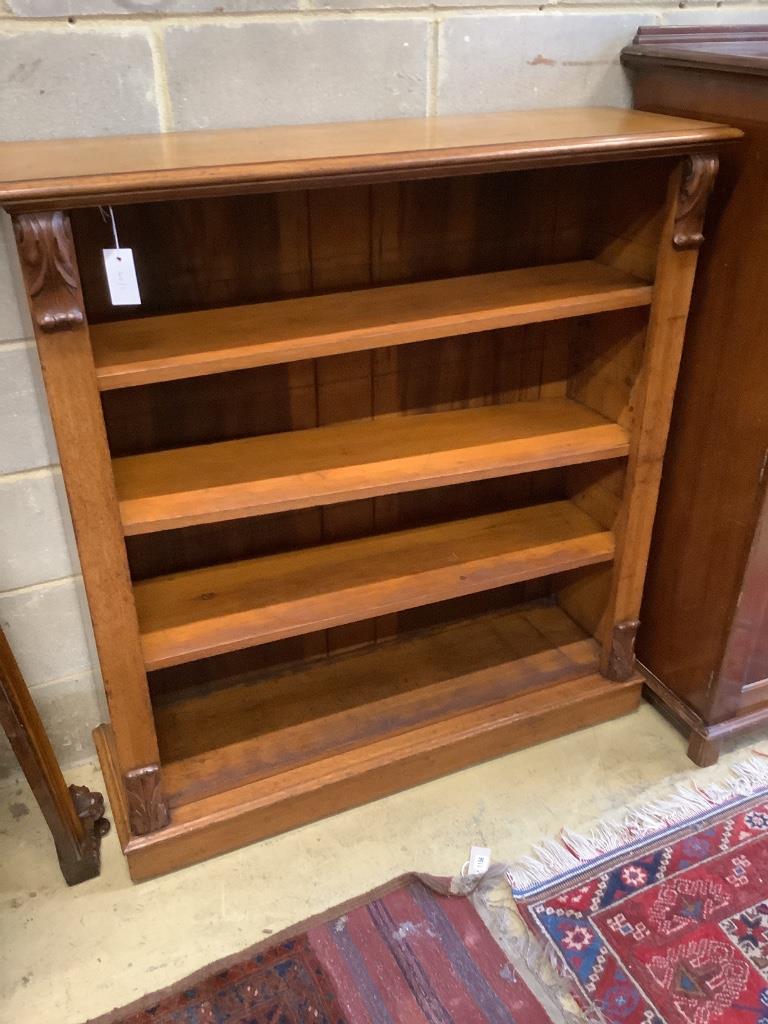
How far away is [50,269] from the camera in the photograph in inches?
39.8

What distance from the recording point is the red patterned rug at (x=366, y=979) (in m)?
1.26

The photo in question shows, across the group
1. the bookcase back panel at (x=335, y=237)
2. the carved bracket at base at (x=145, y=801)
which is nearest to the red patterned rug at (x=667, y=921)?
the carved bracket at base at (x=145, y=801)

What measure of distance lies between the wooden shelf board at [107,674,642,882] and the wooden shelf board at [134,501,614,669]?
286 millimetres

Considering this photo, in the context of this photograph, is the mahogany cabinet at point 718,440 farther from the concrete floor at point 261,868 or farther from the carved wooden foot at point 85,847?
the carved wooden foot at point 85,847

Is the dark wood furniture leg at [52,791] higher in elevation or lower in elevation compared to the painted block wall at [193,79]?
lower

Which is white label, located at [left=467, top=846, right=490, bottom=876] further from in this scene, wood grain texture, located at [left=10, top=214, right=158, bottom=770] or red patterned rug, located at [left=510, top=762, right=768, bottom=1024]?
wood grain texture, located at [left=10, top=214, right=158, bottom=770]

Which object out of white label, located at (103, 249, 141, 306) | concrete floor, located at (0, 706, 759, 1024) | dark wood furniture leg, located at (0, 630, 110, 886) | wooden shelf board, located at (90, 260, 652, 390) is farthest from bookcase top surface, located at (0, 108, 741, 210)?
concrete floor, located at (0, 706, 759, 1024)

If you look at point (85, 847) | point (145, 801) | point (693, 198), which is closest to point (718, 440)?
point (693, 198)

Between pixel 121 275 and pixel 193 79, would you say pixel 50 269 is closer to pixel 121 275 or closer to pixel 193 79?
pixel 121 275

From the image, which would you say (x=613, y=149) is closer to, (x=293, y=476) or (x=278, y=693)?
(x=293, y=476)

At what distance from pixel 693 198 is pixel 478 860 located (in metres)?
→ 1.14

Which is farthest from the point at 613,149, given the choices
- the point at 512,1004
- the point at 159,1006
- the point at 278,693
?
the point at 159,1006

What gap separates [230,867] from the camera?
1.48 metres

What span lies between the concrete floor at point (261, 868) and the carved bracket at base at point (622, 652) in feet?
0.39
